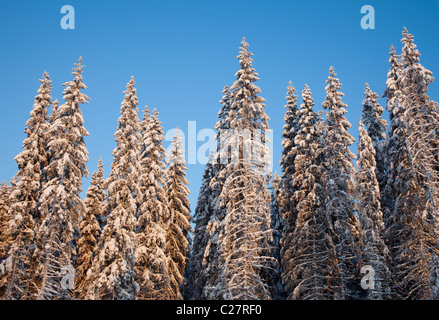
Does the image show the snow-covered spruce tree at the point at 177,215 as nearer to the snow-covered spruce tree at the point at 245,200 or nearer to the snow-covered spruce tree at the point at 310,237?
the snow-covered spruce tree at the point at 245,200

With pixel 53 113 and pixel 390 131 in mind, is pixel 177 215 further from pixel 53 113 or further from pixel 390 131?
pixel 390 131

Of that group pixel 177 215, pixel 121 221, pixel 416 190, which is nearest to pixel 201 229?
pixel 177 215

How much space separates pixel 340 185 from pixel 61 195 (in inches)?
755

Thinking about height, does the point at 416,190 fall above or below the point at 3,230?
above

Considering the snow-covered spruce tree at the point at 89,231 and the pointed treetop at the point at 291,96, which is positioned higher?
the pointed treetop at the point at 291,96

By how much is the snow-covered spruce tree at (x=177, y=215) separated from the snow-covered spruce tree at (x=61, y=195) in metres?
7.71

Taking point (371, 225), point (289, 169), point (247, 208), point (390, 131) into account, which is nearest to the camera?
point (247, 208)

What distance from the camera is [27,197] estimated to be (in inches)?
928

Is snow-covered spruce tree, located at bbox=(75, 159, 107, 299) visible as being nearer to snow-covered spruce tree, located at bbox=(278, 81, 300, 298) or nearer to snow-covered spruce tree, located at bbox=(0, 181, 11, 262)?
snow-covered spruce tree, located at bbox=(0, 181, 11, 262)

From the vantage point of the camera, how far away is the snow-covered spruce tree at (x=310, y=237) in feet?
74.3

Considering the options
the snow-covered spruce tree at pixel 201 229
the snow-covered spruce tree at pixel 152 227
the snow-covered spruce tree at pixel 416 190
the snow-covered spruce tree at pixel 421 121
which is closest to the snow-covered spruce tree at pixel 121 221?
the snow-covered spruce tree at pixel 152 227

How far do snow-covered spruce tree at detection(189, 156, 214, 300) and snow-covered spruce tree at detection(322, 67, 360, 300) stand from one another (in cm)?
967

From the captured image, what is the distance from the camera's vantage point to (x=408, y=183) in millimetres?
23875
